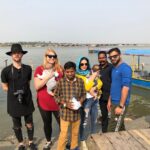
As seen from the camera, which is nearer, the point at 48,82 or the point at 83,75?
the point at 48,82

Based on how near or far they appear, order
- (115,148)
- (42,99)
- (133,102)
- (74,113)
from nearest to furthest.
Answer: (115,148) → (74,113) → (42,99) → (133,102)

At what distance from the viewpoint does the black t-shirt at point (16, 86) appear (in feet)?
14.7

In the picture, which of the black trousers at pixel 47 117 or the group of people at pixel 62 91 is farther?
the black trousers at pixel 47 117

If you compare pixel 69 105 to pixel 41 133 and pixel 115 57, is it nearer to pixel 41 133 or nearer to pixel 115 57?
pixel 115 57

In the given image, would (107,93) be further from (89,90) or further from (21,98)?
(21,98)

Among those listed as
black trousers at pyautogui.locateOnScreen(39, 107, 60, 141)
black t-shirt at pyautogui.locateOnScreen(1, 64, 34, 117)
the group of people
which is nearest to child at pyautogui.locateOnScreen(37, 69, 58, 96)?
the group of people

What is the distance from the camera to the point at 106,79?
5219mm

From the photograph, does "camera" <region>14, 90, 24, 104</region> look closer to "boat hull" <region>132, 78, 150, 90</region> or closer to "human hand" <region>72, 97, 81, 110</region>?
"human hand" <region>72, 97, 81, 110</region>

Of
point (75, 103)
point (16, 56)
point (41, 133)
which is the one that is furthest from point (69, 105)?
point (41, 133)

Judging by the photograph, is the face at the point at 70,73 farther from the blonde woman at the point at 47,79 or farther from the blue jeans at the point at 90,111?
the blue jeans at the point at 90,111

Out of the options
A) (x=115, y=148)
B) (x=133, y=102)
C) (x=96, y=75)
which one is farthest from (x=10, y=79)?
(x=133, y=102)

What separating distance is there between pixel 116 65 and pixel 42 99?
135 centimetres

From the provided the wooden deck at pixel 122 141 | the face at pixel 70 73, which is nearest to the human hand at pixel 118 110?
the wooden deck at pixel 122 141

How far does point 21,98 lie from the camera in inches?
178
